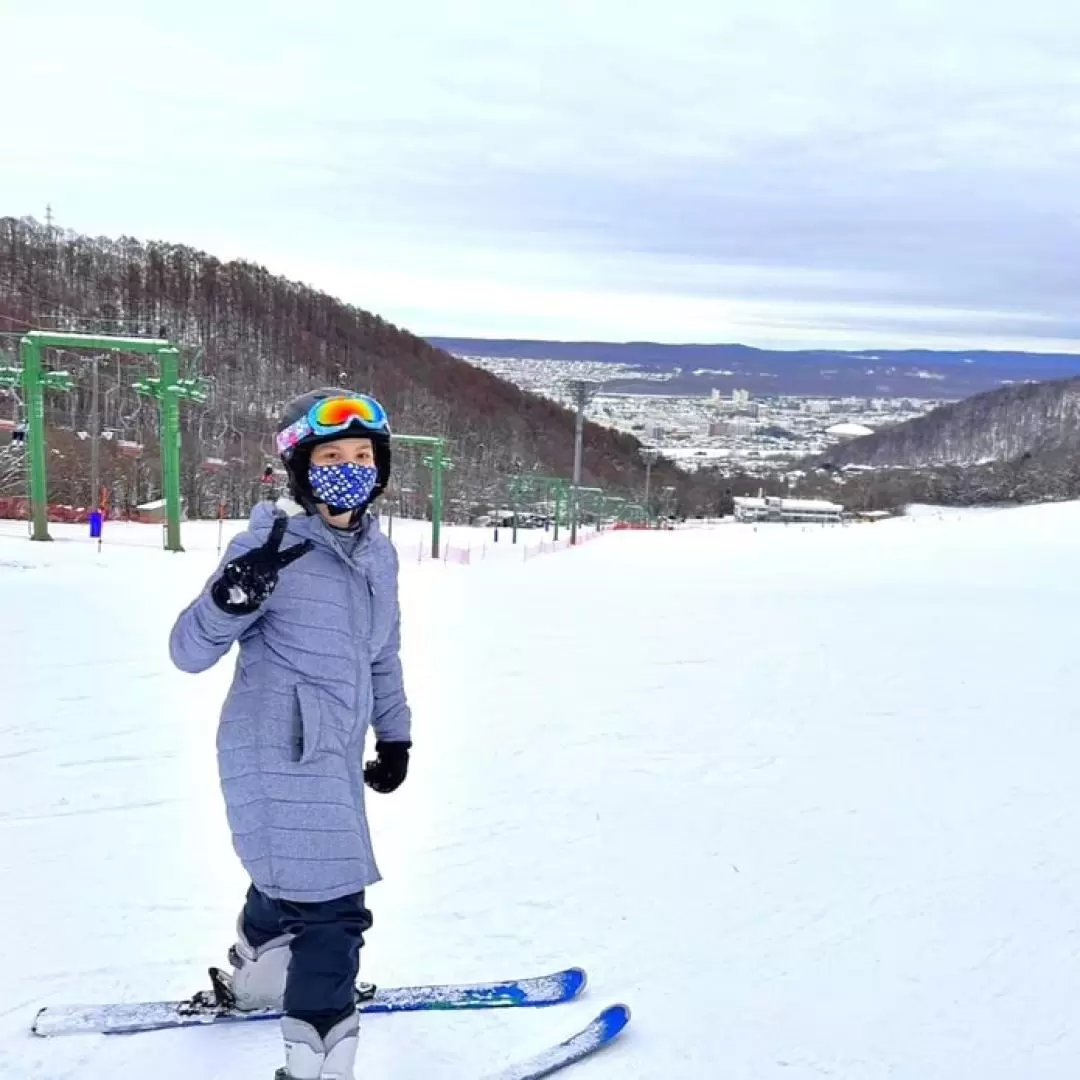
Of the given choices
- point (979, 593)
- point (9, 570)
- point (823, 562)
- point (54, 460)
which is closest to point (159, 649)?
point (9, 570)

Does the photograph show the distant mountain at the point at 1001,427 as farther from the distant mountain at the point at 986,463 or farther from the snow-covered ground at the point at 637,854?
the snow-covered ground at the point at 637,854

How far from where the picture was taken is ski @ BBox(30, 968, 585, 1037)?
2.96 metres

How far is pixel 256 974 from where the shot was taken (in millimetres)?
2967

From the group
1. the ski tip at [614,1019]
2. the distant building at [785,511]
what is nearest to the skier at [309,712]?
the ski tip at [614,1019]

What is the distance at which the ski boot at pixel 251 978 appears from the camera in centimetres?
291

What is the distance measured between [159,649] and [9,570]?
5542 millimetres

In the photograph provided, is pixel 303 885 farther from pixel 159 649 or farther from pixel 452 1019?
pixel 159 649

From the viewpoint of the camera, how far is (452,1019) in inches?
123

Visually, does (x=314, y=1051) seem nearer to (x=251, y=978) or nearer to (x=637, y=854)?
(x=251, y=978)

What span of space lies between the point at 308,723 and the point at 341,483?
1.91ft

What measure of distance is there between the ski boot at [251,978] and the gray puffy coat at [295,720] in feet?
1.73

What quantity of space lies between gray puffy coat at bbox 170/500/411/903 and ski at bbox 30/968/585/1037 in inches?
31.5

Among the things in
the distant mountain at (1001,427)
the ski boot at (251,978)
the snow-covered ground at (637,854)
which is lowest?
the snow-covered ground at (637,854)

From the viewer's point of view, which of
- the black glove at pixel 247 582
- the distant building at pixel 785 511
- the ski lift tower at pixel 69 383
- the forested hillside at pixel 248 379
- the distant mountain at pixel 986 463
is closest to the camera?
the black glove at pixel 247 582
